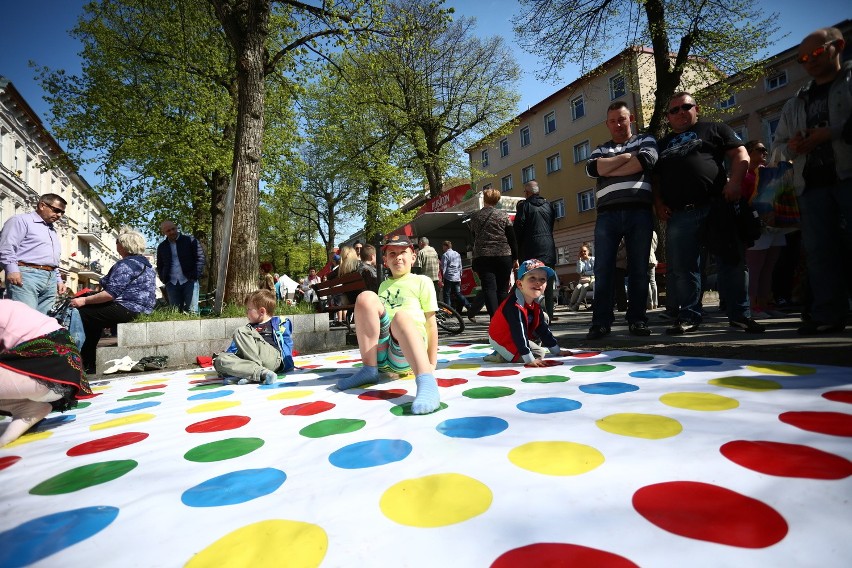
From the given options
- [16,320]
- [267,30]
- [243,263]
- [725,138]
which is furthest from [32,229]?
[725,138]

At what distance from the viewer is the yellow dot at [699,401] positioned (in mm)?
1661

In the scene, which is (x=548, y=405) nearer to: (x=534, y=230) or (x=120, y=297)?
(x=534, y=230)

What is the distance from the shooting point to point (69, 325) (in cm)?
428

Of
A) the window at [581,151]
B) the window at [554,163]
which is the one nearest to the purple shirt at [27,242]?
the window at [581,151]

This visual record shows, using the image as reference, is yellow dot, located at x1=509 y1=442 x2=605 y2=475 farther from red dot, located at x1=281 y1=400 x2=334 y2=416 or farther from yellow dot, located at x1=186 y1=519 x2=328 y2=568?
red dot, located at x1=281 y1=400 x2=334 y2=416

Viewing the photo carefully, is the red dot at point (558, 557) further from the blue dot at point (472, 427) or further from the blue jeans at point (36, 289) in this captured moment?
the blue jeans at point (36, 289)

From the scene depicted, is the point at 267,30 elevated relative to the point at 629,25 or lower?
lower

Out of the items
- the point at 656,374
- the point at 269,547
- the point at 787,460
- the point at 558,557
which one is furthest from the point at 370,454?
the point at 656,374

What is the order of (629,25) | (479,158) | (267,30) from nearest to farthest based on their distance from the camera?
(267,30) → (629,25) → (479,158)

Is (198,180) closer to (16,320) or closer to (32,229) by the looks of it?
(32,229)

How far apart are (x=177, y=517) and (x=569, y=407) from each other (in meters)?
1.50

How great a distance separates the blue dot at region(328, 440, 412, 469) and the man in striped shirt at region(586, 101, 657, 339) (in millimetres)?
2941

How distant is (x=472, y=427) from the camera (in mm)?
1639

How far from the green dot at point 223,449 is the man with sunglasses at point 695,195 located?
3.65 meters
